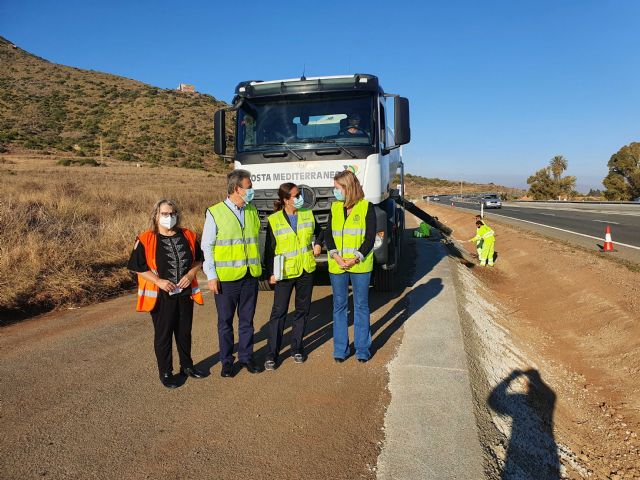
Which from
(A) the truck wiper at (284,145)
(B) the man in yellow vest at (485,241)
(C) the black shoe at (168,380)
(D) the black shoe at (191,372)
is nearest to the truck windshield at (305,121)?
(A) the truck wiper at (284,145)

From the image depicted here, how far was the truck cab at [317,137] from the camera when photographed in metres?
5.95

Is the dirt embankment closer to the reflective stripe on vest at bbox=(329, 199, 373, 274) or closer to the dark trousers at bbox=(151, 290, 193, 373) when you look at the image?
the reflective stripe on vest at bbox=(329, 199, 373, 274)

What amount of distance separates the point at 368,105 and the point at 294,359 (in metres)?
3.75

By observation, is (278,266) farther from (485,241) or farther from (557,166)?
(557,166)

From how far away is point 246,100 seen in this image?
650cm

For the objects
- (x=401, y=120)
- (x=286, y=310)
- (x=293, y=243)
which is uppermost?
(x=401, y=120)

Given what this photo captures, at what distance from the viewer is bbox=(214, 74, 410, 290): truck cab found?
595cm

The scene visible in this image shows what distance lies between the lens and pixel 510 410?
3818 mm

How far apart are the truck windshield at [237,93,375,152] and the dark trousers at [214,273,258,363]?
2.76 meters

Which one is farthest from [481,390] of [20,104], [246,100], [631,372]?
[20,104]

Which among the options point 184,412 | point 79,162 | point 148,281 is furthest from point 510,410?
point 79,162

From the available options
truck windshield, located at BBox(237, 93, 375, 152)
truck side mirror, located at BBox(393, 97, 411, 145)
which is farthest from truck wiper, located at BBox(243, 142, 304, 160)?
truck side mirror, located at BBox(393, 97, 411, 145)

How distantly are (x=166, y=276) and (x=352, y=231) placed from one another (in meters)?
1.70

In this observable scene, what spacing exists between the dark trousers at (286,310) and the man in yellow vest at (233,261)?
0.24m
